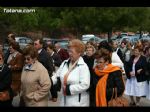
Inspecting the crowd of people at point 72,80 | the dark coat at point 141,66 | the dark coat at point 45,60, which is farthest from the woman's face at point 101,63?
the dark coat at point 141,66

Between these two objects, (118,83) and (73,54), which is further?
(118,83)

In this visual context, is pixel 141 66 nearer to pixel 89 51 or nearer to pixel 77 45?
pixel 89 51

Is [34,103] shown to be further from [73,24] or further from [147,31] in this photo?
[147,31]

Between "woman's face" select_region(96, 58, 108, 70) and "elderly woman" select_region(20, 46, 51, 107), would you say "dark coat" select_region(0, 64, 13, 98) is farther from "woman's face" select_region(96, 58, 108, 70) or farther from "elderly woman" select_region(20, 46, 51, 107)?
"woman's face" select_region(96, 58, 108, 70)

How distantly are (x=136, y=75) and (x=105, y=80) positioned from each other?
4.52 meters

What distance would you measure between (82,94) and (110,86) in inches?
16.5

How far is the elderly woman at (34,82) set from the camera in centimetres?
675

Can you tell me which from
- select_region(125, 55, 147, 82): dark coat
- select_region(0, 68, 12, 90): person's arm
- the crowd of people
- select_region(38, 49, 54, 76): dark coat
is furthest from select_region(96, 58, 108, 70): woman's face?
select_region(125, 55, 147, 82): dark coat

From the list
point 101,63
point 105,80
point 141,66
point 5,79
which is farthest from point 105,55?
point 141,66

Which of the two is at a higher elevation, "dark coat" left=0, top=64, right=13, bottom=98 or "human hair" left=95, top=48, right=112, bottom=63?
"human hair" left=95, top=48, right=112, bottom=63

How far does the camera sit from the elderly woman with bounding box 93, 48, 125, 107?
664cm

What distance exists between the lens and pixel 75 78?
6.53 metres

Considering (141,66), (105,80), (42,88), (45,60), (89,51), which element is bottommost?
(42,88)
